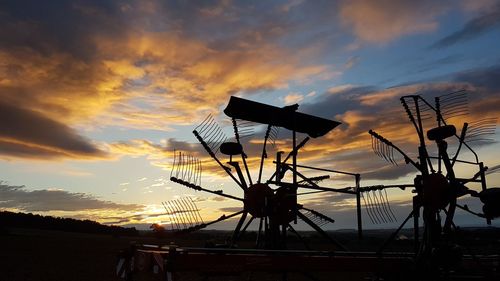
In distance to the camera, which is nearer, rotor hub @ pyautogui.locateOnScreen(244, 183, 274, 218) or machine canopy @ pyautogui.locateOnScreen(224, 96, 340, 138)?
rotor hub @ pyautogui.locateOnScreen(244, 183, 274, 218)

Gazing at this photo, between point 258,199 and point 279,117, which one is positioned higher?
point 279,117

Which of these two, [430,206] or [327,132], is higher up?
[327,132]

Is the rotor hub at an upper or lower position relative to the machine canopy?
lower

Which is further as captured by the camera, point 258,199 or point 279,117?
point 279,117

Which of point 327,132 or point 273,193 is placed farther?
point 327,132

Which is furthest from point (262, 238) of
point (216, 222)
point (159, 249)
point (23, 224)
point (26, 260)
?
point (23, 224)

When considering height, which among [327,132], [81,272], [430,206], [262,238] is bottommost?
[81,272]

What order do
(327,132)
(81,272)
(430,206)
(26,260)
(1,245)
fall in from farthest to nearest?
(1,245) → (26,260) → (81,272) → (327,132) → (430,206)

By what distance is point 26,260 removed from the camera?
42188 millimetres

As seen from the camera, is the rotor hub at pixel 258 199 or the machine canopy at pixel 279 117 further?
the machine canopy at pixel 279 117

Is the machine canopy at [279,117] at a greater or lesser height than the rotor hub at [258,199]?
greater

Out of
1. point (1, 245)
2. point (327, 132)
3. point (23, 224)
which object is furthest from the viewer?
point (23, 224)

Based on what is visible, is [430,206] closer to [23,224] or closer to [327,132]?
[327,132]

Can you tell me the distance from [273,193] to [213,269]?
5.21 m
